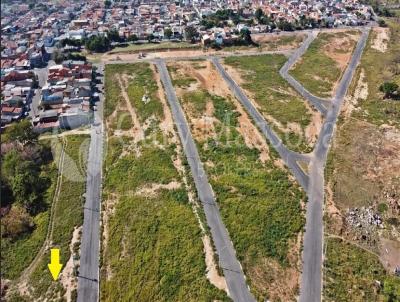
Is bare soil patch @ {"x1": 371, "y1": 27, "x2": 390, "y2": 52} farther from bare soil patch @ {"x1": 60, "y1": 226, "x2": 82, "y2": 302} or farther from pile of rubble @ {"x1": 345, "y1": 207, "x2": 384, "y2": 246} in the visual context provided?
bare soil patch @ {"x1": 60, "y1": 226, "x2": 82, "y2": 302}

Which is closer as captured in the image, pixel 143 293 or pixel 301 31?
pixel 143 293

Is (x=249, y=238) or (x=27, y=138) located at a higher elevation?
(x=27, y=138)

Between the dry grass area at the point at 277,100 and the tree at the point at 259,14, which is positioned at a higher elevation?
the tree at the point at 259,14

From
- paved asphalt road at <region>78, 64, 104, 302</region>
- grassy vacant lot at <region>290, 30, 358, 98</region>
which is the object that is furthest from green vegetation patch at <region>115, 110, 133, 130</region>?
grassy vacant lot at <region>290, 30, 358, 98</region>

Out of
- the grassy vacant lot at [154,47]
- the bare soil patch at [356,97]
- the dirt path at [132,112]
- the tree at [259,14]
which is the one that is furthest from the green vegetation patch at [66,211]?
the tree at [259,14]

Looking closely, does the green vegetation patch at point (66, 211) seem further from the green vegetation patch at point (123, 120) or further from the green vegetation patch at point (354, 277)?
the green vegetation patch at point (354, 277)

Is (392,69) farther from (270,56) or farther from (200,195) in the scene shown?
(200,195)

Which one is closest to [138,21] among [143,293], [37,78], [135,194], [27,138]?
[37,78]
